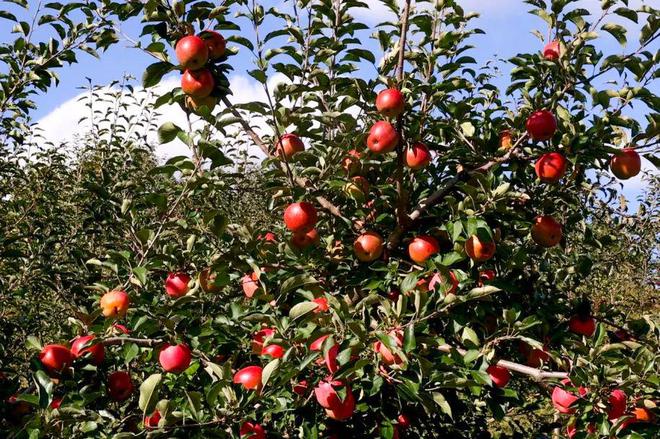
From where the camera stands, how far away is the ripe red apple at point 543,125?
2.60 meters

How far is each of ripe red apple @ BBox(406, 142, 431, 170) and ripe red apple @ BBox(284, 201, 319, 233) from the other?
51 cm

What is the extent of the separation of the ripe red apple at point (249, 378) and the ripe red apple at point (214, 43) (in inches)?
51.8

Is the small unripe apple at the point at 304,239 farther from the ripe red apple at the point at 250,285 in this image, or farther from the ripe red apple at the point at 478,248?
the ripe red apple at the point at 478,248

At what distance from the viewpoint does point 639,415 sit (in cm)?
256

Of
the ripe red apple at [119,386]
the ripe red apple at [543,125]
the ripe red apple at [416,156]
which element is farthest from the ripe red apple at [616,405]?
the ripe red apple at [119,386]

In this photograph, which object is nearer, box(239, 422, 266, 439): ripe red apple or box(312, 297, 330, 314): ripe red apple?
box(239, 422, 266, 439): ripe red apple

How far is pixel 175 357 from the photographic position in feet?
7.91

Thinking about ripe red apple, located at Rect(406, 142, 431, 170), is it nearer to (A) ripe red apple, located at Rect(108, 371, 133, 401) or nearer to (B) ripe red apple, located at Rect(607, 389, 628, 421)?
(B) ripe red apple, located at Rect(607, 389, 628, 421)

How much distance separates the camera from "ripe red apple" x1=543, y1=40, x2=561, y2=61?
269 centimetres

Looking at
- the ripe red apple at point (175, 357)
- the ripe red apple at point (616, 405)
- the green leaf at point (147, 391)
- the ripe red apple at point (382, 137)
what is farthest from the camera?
the ripe red apple at point (382, 137)

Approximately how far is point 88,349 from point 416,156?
5.45 ft

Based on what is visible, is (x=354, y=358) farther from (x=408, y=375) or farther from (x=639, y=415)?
(x=639, y=415)

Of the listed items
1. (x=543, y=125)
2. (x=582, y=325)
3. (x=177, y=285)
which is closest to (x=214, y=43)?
(x=177, y=285)

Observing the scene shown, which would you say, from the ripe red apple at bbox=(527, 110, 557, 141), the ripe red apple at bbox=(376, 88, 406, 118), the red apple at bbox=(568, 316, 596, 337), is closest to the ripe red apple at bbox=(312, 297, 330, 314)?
the ripe red apple at bbox=(376, 88, 406, 118)
